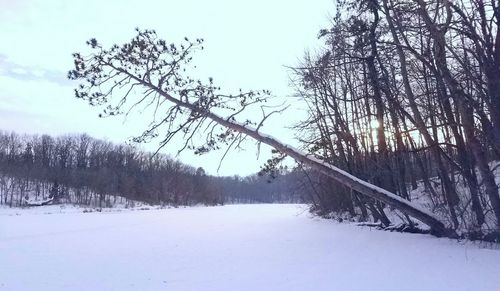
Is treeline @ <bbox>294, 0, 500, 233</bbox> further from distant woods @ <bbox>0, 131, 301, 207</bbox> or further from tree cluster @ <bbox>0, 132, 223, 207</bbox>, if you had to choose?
tree cluster @ <bbox>0, 132, 223, 207</bbox>

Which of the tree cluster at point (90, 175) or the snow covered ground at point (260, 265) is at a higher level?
the tree cluster at point (90, 175)

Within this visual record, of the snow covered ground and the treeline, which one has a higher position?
the treeline

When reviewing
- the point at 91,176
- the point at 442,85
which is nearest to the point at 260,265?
the point at 442,85

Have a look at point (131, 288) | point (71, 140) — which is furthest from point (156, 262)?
point (71, 140)

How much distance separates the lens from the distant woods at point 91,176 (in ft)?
228

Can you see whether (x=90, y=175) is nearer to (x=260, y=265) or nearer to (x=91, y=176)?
(x=91, y=176)

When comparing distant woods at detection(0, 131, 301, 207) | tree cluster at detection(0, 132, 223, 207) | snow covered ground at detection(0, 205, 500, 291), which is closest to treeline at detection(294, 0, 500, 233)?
snow covered ground at detection(0, 205, 500, 291)

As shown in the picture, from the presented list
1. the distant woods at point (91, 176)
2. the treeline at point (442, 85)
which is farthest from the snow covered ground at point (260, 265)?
the distant woods at point (91, 176)

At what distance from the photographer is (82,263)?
34.6 feet

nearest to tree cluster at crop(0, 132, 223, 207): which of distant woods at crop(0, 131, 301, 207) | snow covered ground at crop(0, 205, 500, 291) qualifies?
distant woods at crop(0, 131, 301, 207)

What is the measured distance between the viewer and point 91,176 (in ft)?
248

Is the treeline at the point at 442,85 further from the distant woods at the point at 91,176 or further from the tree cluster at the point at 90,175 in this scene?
the tree cluster at the point at 90,175

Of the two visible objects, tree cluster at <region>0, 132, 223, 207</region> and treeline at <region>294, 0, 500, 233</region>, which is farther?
tree cluster at <region>0, 132, 223, 207</region>

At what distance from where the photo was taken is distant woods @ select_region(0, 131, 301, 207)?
2734 inches
